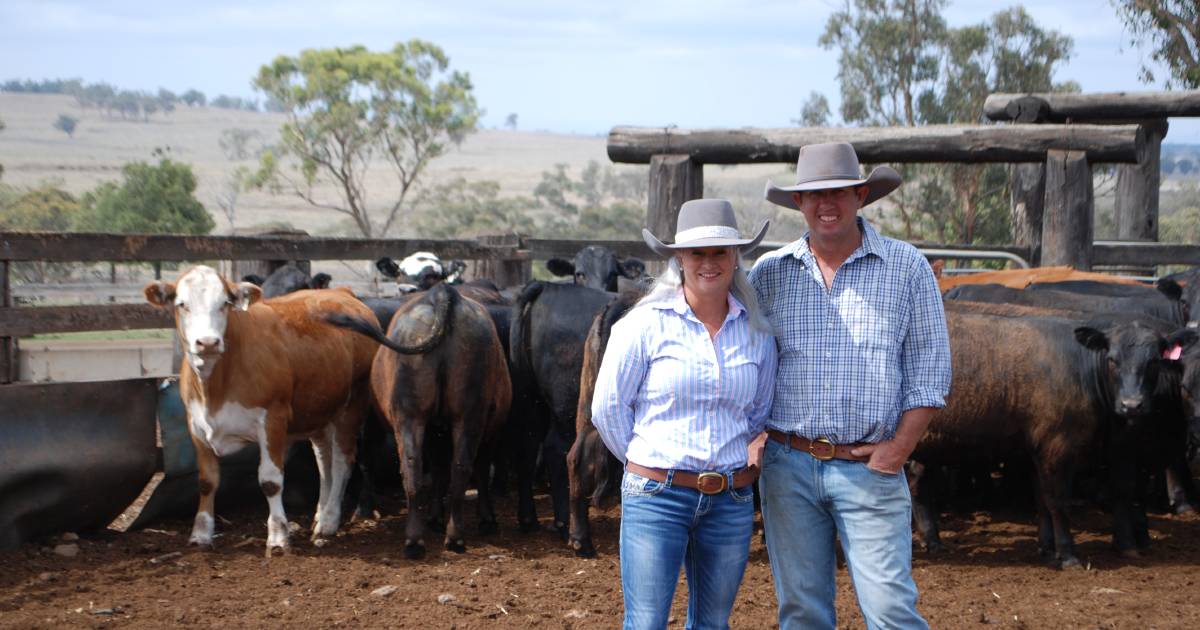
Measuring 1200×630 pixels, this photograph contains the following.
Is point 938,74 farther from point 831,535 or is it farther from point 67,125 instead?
point 67,125

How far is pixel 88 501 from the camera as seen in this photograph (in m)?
7.23

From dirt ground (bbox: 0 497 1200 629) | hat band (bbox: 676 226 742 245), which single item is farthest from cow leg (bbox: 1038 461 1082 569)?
hat band (bbox: 676 226 742 245)

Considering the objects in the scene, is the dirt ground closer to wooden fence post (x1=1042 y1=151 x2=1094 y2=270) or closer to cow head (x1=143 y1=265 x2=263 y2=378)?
cow head (x1=143 y1=265 x2=263 y2=378)

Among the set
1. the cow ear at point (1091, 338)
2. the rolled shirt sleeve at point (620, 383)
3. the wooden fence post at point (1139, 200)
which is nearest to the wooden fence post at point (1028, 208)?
the wooden fence post at point (1139, 200)

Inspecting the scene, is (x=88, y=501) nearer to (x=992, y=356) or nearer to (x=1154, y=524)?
(x=992, y=356)

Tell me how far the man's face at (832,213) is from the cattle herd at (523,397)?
297cm

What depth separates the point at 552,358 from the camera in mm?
8227

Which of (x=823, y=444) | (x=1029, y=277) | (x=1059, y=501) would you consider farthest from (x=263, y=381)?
(x=1029, y=277)

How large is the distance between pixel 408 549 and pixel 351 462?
1.23m

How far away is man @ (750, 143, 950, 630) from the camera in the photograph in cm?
400

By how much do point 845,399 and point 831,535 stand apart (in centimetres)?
51

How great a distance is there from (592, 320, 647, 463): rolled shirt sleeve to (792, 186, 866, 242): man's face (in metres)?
0.74

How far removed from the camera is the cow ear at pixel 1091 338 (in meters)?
7.36

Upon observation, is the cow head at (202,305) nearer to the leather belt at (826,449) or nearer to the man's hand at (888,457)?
the leather belt at (826,449)
